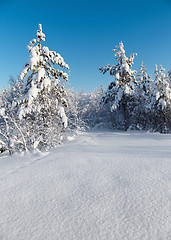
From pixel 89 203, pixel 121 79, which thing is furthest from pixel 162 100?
pixel 89 203

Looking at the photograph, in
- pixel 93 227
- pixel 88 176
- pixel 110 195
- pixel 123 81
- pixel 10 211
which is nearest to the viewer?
pixel 93 227

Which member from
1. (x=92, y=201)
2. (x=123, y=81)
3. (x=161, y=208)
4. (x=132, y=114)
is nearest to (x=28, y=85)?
(x=92, y=201)

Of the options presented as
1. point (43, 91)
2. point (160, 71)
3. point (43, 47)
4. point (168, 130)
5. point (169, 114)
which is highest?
point (160, 71)

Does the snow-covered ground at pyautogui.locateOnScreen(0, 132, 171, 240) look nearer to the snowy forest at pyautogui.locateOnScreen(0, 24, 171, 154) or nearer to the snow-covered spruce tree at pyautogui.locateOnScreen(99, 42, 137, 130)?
the snowy forest at pyautogui.locateOnScreen(0, 24, 171, 154)

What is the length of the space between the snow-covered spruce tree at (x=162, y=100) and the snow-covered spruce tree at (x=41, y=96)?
39.8 feet

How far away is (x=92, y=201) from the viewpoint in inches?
71.6

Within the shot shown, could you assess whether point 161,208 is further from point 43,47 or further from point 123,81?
point 123,81

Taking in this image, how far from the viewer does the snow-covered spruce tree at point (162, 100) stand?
14663 mm

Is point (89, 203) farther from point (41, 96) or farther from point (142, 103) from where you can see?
point (142, 103)

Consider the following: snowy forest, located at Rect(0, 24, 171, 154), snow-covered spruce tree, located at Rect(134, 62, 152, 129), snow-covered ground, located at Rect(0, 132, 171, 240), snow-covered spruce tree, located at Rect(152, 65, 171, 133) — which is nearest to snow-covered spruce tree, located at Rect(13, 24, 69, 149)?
snowy forest, located at Rect(0, 24, 171, 154)

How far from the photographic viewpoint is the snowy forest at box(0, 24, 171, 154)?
6516mm

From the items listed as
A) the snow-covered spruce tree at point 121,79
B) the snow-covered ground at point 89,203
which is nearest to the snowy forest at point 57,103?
the snow-covered spruce tree at point 121,79

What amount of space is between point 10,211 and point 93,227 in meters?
1.25

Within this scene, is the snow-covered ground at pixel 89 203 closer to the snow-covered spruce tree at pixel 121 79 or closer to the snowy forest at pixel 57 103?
the snowy forest at pixel 57 103
